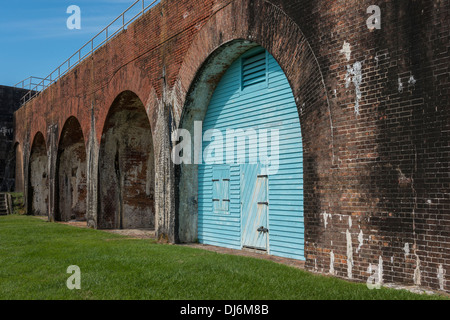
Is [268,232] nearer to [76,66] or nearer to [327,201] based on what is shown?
[327,201]

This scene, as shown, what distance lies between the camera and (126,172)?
12.9 meters

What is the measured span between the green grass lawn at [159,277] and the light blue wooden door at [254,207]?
3.12 ft

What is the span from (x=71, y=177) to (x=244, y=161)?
424 inches

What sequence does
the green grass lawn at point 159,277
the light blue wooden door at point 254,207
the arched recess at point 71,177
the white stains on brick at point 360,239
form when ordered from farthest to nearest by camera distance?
the arched recess at point 71,177 < the light blue wooden door at point 254,207 < the white stains on brick at point 360,239 < the green grass lawn at point 159,277

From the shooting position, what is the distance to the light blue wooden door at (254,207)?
7734 millimetres

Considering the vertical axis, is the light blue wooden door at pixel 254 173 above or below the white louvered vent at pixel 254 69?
below

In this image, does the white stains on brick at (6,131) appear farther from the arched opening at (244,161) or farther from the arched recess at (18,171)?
the arched opening at (244,161)

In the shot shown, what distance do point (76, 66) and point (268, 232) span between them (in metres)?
11.0

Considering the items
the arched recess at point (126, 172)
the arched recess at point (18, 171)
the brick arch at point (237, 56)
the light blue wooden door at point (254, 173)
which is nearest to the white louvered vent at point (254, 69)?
the light blue wooden door at point (254, 173)

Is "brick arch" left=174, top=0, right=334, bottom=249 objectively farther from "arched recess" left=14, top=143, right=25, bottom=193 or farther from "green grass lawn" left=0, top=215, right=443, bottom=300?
"arched recess" left=14, top=143, right=25, bottom=193

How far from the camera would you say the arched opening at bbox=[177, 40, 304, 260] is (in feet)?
23.6

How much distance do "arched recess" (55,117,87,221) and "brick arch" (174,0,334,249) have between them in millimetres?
8704

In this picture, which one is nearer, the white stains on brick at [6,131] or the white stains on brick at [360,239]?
the white stains on brick at [360,239]

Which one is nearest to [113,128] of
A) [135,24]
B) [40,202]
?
[135,24]
